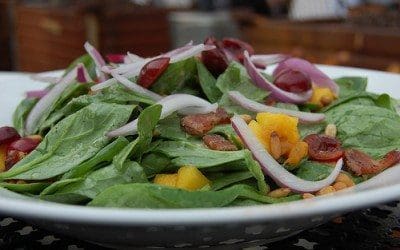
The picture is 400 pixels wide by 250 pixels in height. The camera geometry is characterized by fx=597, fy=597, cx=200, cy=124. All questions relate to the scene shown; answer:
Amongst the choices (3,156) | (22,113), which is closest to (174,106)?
(3,156)

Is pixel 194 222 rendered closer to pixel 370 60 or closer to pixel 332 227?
pixel 332 227

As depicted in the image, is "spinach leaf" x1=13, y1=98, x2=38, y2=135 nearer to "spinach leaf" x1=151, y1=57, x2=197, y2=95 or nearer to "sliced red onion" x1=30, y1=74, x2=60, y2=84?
"sliced red onion" x1=30, y1=74, x2=60, y2=84

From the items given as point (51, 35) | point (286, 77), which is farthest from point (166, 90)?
point (51, 35)

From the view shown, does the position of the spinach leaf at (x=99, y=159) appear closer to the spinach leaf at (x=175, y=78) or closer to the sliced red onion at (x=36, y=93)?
the spinach leaf at (x=175, y=78)

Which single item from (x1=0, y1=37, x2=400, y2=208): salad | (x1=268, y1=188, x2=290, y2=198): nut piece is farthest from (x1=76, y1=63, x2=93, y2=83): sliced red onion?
(x1=268, y1=188, x2=290, y2=198): nut piece

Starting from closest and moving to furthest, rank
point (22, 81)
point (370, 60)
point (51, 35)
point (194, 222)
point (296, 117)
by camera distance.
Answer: point (194, 222), point (296, 117), point (22, 81), point (370, 60), point (51, 35)

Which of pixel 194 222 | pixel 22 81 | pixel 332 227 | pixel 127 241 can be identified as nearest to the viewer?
pixel 194 222
